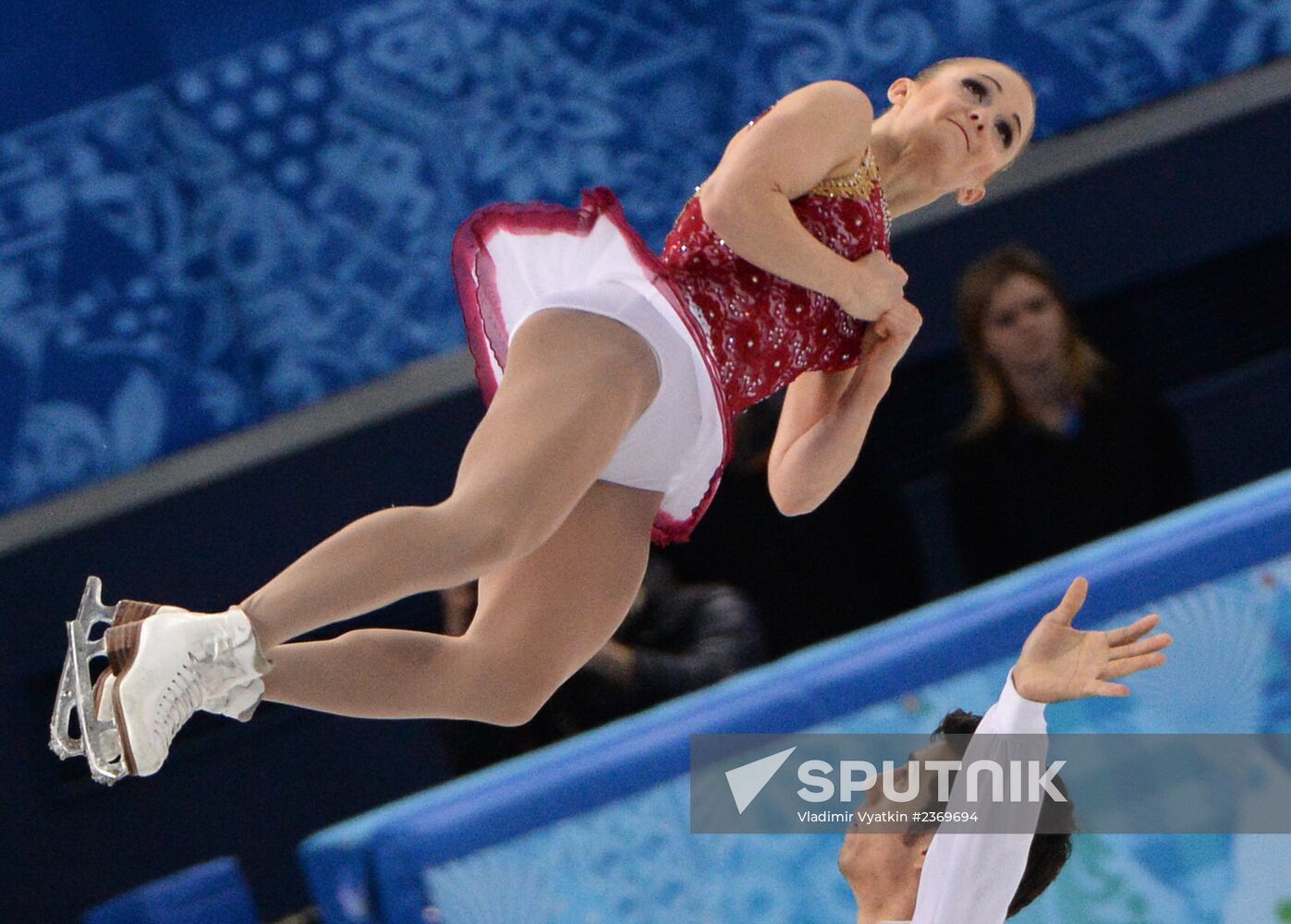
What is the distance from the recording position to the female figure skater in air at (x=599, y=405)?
2150mm

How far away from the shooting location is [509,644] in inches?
94.1

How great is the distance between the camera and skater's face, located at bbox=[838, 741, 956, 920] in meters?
2.50

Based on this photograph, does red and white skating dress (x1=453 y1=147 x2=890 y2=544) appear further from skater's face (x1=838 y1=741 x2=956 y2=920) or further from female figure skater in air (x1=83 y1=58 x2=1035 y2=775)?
skater's face (x1=838 y1=741 x2=956 y2=920)

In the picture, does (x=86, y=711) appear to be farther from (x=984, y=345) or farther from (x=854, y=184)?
(x=984, y=345)

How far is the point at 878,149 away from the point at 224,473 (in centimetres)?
177

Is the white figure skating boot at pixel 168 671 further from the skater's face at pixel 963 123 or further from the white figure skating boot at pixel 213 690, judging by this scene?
the skater's face at pixel 963 123

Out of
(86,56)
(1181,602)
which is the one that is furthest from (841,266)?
(86,56)

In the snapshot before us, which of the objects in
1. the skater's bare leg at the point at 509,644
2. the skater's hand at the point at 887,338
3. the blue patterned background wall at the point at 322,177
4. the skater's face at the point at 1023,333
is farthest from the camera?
the blue patterned background wall at the point at 322,177

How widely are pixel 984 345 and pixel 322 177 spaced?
54.4 inches

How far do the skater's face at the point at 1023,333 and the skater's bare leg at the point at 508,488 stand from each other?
1.22 m

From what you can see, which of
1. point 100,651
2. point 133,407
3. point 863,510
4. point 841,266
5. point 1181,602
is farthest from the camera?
point 133,407

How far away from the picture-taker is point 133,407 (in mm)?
3760

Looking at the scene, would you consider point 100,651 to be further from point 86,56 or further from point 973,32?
point 973,32

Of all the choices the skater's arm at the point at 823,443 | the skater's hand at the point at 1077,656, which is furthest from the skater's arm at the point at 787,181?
the skater's hand at the point at 1077,656
